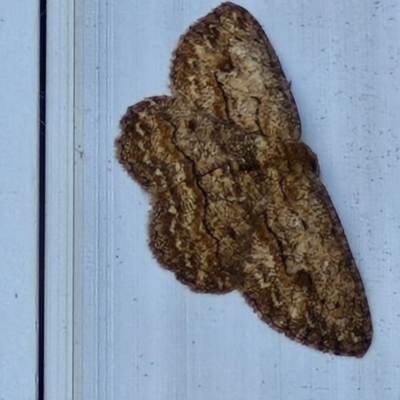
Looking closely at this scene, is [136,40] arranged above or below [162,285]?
above

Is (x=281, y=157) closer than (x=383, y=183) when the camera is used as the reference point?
Yes

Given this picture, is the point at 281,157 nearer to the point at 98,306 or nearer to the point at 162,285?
the point at 162,285
